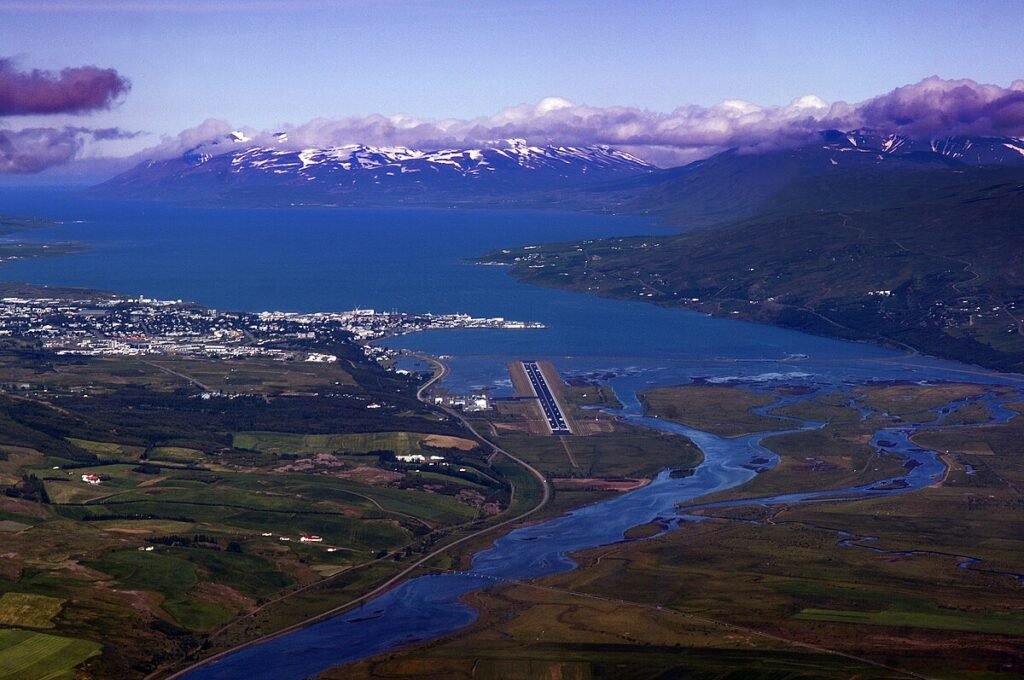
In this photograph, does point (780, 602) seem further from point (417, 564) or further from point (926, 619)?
point (417, 564)

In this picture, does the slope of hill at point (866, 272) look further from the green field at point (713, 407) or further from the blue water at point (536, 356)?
the green field at point (713, 407)

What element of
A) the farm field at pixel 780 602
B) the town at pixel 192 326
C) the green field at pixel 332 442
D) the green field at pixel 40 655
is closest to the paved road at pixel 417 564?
the green field at pixel 40 655

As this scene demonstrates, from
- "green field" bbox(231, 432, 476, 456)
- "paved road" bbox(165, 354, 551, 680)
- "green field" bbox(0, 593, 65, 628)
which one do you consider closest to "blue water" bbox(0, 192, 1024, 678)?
"paved road" bbox(165, 354, 551, 680)

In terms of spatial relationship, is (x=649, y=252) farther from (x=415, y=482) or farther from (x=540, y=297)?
(x=415, y=482)

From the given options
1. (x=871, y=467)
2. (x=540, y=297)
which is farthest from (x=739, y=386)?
(x=540, y=297)

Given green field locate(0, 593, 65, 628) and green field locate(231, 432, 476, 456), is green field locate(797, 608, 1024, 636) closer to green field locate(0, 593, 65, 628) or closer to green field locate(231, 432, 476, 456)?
green field locate(0, 593, 65, 628)

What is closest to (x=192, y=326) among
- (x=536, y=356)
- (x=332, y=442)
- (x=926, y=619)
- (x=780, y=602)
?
(x=536, y=356)
